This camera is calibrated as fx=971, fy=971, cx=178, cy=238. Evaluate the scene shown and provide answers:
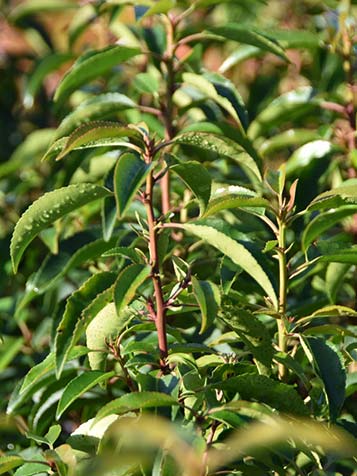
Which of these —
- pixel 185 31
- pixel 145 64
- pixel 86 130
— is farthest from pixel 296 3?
pixel 86 130

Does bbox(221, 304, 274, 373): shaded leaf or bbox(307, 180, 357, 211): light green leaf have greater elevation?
bbox(307, 180, 357, 211): light green leaf

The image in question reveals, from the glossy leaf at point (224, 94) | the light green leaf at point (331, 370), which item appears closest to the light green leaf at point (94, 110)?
the glossy leaf at point (224, 94)

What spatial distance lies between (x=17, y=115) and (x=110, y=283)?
2.15m

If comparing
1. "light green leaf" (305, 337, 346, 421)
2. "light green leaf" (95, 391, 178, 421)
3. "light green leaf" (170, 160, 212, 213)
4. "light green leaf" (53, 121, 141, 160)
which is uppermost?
"light green leaf" (53, 121, 141, 160)

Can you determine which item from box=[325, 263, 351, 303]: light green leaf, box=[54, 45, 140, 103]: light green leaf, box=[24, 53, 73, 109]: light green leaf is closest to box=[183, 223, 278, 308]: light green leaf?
box=[325, 263, 351, 303]: light green leaf

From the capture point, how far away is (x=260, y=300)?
1909 mm

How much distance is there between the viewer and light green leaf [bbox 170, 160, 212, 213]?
1.47 m

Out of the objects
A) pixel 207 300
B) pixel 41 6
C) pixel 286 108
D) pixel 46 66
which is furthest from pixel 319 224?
pixel 41 6

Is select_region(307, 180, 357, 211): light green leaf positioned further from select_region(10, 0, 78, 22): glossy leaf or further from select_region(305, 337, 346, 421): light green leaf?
select_region(10, 0, 78, 22): glossy leaf

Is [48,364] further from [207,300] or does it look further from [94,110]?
[94,110]

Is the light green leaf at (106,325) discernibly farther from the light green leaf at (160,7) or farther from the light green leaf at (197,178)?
the light green leaf at (160,7)

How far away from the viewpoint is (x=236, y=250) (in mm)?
1479

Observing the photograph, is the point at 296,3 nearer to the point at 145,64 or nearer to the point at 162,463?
the point at 145,64

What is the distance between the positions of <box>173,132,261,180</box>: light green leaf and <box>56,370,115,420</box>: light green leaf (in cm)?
38
